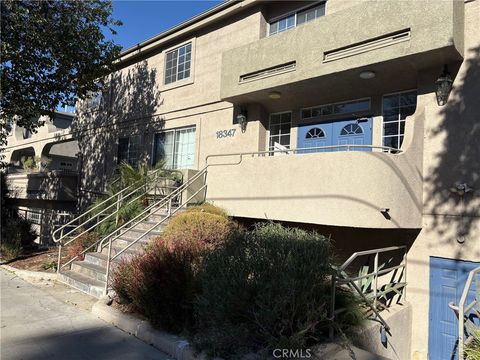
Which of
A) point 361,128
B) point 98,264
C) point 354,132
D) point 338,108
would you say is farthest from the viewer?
point 338,108

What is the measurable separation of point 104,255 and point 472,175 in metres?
7.83

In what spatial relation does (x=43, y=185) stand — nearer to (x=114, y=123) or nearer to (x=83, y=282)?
(x=114, y=123)

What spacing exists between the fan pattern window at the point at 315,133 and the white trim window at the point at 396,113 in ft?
5.40

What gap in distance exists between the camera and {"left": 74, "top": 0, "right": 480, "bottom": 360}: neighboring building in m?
7.38

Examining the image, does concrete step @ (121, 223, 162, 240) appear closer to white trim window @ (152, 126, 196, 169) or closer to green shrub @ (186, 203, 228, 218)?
green shrub @ (186, 203, 228, 218)

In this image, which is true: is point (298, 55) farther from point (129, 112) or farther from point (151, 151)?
point (129, 112)

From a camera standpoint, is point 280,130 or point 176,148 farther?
point 176,148

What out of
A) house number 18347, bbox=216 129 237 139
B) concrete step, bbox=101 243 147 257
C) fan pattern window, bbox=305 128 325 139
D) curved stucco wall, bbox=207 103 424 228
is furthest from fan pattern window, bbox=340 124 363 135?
concrete step, bbox=101 243 147 257

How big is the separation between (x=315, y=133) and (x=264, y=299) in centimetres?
684

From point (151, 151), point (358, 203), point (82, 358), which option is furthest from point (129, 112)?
point (82, 358)

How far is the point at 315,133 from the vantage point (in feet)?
33.9

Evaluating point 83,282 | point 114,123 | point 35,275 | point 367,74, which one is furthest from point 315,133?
point 114,123

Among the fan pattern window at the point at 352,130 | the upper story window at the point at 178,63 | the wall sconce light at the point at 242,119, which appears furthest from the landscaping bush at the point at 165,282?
the upper story window at the point at 178,63

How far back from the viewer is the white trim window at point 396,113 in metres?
8.85
